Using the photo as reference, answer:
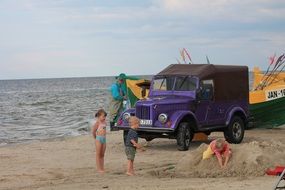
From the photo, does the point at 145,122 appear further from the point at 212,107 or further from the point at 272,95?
the point at 272,95

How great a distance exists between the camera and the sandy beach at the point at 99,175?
8453 mm

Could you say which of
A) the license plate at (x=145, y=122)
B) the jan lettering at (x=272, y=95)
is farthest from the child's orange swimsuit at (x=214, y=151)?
the jan lettering at (x=272, y=95)

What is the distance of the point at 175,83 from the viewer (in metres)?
13.7

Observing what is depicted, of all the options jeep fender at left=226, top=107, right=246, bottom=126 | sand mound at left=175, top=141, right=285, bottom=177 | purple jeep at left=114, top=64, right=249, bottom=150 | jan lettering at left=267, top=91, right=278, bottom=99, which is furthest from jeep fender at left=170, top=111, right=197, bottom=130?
jan lettering at left=267, top=91, right=278, bottom=99

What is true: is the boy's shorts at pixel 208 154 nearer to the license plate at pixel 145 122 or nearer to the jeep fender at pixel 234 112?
the license plate at pixel 145 122

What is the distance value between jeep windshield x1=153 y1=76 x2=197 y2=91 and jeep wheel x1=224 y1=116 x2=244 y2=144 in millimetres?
1712

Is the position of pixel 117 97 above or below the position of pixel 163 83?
below

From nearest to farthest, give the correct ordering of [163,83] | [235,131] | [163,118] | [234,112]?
[163,118] → [163,83] → [234,112] → [235,131]

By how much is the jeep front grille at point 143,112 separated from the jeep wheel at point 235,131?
265 cm

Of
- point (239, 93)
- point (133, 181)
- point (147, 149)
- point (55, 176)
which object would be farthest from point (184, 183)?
point (239, 93)

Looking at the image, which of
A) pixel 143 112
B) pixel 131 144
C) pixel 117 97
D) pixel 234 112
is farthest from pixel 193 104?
pixel 131 144

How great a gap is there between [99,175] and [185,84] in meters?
4.81

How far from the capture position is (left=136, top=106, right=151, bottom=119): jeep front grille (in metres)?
12.8

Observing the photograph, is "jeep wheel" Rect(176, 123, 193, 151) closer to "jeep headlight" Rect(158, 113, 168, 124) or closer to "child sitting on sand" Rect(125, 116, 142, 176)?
"jeep headlight" Rect(158, 113, 168, 124)
